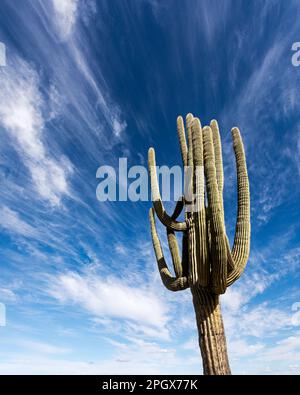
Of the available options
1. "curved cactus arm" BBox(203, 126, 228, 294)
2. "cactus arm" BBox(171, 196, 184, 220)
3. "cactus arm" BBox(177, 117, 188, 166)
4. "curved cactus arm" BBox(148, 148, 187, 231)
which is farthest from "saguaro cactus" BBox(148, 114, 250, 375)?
"cactus arm" BBox(177, 117, 188, 166)

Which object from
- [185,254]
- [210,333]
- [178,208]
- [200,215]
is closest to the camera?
[210,333]

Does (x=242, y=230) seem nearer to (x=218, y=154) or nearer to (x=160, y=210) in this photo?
(x=218, y=154)

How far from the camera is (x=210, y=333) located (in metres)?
6.71

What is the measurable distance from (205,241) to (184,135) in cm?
348

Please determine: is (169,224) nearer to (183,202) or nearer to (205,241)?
(183,202)

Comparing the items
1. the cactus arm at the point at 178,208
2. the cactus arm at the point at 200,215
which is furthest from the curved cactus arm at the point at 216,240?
the cactus arm at the point at 178,208

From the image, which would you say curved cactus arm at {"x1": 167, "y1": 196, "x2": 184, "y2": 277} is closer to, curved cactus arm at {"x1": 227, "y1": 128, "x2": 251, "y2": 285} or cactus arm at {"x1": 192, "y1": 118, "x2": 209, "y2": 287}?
cactus arm at {"x1": 192, "y1": 118, "x2": 209, "y2": 287}

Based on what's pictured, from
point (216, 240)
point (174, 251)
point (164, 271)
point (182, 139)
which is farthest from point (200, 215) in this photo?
point (182, 139)

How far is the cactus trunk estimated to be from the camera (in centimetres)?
647

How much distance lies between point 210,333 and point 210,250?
1642 mm

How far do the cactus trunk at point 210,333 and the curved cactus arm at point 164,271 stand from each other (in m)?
0.42

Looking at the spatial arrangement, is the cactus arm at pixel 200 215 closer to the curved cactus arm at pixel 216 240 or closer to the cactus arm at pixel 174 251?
the curved cactus arm at pixel 216 240

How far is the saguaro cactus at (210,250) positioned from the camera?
6.54m

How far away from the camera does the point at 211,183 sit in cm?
670
